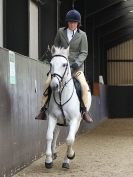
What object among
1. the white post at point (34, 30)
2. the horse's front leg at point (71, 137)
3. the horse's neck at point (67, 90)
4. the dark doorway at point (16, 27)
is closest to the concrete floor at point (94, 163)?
the horse's front leg at point (71, 137)

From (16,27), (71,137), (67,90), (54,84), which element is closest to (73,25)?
(67,90)

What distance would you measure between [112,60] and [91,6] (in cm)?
1570

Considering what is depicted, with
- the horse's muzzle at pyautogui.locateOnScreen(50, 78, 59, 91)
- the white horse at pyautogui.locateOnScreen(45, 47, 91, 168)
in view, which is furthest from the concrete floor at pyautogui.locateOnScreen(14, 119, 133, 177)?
the horse's muzzle at pyautogui.locateOnScreen(50, 78, 59, 91)

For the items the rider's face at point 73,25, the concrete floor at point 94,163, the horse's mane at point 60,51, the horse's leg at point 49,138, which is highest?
the rider's face at point 73,25

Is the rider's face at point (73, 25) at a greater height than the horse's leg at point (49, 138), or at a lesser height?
greater

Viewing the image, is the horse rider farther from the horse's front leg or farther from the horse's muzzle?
the horse's muzzle

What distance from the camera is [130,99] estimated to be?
34719mm

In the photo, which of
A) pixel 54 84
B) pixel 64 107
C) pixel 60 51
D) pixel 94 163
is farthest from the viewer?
pixel 94 163

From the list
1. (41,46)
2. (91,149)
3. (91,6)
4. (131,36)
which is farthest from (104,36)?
(91,149)

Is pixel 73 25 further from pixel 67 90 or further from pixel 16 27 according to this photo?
pixel 16 27

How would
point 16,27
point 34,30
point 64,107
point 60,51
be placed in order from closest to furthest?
point 60,51 < point 64,107 < point 16,27 < point 34,30

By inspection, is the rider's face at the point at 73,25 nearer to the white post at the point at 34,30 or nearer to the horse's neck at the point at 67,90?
the horse's neck at the point at 67,90

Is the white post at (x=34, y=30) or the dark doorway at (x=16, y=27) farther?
the white post at (x=34, y=30)

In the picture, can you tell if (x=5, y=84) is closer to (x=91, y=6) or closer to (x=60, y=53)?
(x=60, y=53)
